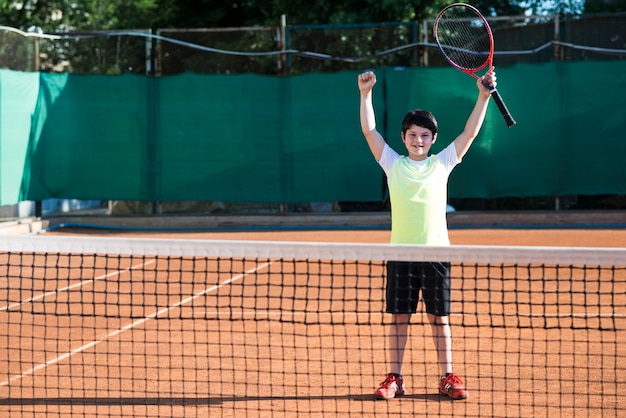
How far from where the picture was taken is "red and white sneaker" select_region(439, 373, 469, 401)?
15.0 ft

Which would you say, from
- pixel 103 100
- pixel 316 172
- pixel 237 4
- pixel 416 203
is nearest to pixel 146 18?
pixel 237 4

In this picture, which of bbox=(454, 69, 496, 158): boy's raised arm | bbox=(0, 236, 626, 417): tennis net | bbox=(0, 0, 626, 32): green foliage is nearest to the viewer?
bbox=(0, 236, 626, 417): tennis net

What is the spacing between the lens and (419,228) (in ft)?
15.0

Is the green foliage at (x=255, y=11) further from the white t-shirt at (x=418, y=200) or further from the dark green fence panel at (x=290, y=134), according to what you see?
the white t-shirt at (x=418, y=200)

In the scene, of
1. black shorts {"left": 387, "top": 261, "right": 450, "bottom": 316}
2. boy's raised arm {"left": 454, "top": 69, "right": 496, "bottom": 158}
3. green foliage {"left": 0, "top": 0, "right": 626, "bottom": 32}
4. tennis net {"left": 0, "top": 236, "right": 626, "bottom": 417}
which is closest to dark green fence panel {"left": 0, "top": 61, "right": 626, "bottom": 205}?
green foliage {"left": 0, "top": 0, "right": 626, "bottom": 32}

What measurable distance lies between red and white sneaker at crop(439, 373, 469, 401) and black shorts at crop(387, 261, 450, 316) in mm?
332

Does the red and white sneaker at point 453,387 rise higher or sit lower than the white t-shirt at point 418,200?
lower

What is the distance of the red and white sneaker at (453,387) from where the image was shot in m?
4.58

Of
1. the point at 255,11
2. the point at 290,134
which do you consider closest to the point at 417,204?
the point at 290,134

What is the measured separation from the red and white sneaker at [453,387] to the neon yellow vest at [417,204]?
681 mm

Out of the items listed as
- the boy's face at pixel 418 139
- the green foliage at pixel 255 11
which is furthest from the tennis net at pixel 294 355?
the green foliage at pixel 255 11

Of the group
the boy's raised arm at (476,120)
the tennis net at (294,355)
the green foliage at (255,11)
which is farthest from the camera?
the green foliage at (255,11)

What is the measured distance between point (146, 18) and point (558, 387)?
62.7ft

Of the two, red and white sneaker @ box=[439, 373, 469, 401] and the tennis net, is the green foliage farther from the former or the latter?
red and white sneaker @ box=[439, 373, 469, 401]
